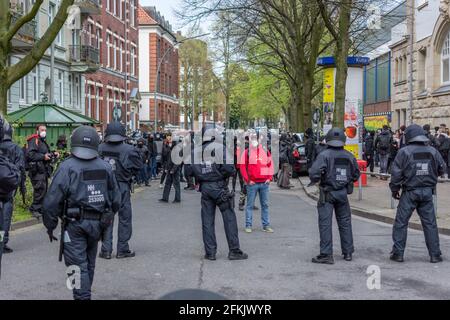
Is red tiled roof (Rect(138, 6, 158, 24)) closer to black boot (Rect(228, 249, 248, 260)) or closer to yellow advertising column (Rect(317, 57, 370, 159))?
yellow advertising column (Rect(317, 57, 370, 159))

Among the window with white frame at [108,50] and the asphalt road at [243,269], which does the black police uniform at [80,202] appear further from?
the window with white frame at [108,50]

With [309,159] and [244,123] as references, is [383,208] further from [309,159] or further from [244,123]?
[244,123]

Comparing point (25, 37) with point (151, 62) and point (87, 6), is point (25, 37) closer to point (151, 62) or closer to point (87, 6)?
point (87, 6)

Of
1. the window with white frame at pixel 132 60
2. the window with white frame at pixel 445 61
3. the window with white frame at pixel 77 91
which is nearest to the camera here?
the window with white frame at pixel 445 61

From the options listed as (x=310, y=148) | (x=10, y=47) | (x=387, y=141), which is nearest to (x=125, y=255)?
(x=10, y=47)

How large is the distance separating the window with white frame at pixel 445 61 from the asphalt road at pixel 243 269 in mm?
18697

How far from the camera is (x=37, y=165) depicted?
39.4 ft

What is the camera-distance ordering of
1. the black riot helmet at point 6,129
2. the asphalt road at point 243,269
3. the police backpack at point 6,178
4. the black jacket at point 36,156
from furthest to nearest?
the black jacket at point 36,156, the asphalt road at point 243,269, the black riot helmet at point 6,129, the police backpack at point 6,178

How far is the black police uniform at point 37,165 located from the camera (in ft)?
39.1

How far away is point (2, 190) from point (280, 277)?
11.3 ft

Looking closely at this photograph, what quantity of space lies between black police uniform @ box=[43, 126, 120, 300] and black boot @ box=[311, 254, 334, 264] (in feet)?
11.5

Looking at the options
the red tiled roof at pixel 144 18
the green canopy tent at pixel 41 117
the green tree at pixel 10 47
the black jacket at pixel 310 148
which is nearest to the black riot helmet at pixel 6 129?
the green tree at pixel 10 47

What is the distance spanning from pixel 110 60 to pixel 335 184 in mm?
37792
